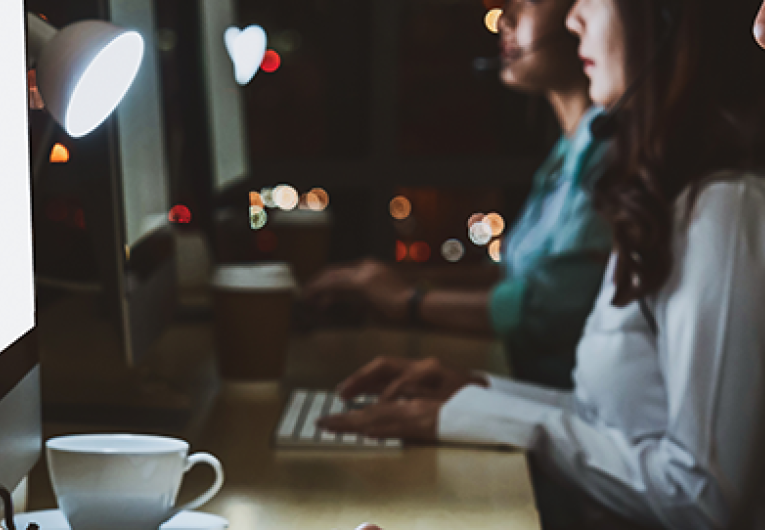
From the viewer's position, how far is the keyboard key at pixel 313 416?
0.87 meters

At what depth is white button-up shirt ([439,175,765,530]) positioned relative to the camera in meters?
0.77

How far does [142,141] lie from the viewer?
0.79 metres

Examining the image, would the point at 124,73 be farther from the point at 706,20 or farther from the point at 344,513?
the point at 706,20

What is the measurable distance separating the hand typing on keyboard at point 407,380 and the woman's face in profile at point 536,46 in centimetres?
59

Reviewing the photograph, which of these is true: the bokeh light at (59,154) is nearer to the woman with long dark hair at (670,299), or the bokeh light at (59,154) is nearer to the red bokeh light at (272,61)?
the woman with long dark hair at (670,299)

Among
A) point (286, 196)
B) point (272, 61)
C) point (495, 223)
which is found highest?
point (272, 61)

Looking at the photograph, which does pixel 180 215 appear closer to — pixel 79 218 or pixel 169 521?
pixel 79 218

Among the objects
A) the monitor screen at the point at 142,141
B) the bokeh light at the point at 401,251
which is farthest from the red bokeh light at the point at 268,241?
the monitor screen at the point at 142,141

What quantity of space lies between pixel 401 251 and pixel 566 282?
1.40 meters

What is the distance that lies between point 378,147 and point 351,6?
0.45 metres

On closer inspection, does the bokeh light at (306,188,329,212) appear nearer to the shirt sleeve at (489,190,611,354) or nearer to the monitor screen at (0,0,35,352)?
the shirt sleeve at (489,190,611,354)

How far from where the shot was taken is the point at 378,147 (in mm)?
2428

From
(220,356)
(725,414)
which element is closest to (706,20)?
(725,414)

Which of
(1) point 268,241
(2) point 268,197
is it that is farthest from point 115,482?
(2) point 268,197
